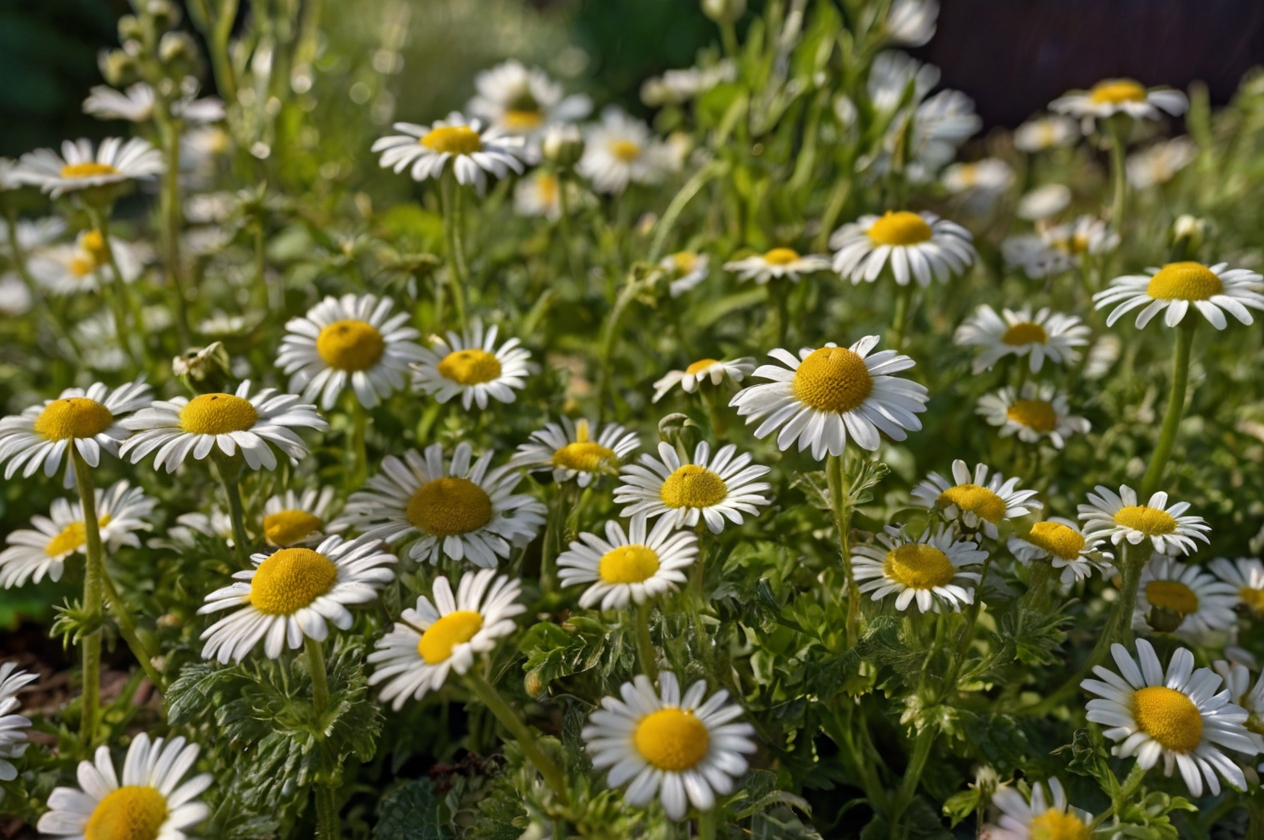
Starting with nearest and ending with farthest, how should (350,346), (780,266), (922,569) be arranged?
(922,569), (350,346), (780,266)

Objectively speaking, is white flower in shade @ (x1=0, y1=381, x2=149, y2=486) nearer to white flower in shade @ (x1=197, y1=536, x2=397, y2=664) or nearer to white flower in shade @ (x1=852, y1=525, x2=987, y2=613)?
white flower in shade @ (x1=197, y1=536, x2=397, y2=664)

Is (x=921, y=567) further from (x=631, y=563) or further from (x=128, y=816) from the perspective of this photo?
(x=128, y=816)

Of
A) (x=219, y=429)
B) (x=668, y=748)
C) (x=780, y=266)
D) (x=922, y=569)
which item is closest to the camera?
(x=668, y=748)

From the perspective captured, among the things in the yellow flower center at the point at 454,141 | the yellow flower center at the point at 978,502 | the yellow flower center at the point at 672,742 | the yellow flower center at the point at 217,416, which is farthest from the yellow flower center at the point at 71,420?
the yellow flower center at the point at 978,502

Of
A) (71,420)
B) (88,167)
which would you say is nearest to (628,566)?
(71,420)

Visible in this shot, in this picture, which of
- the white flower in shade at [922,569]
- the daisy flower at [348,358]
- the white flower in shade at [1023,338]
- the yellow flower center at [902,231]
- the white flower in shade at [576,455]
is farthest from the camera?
the yellow flower center at [902,231]

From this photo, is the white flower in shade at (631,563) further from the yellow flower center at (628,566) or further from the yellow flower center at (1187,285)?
the yellow flower center at (1187,285)

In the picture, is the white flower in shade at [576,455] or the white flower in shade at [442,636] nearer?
the white flower in shade at [442,636]
